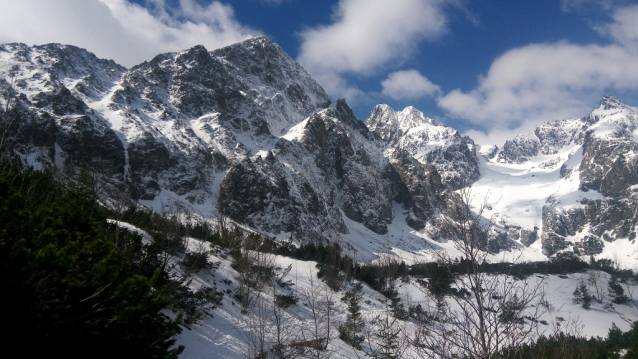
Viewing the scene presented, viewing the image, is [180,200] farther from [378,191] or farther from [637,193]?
[637,193]

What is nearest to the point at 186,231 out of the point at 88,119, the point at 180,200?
the point at 180,200

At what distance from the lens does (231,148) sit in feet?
422

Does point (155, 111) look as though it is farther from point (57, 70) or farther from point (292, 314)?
point (292, 314)

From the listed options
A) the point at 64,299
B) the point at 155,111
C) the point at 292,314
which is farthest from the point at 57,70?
the point at 64,299

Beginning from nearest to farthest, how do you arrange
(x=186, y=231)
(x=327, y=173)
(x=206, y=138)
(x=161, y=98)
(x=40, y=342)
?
1. (x=40, y=342)
2. (x=186, y=231)
3. (x=206, y=138)
4. (x=161, y=98)
5. (x=327, y=173)

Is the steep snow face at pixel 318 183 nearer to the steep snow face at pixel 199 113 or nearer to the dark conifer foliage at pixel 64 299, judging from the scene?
the steep snow face at pixel 199 113

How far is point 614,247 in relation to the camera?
177 metres

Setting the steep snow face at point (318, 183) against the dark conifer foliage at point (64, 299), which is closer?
the dark conifer foliage at point (64, 299)

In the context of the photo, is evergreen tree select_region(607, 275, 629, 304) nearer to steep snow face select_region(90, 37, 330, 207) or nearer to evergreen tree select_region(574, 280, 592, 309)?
evergreen tree select_region(574, 280, 592, 309)

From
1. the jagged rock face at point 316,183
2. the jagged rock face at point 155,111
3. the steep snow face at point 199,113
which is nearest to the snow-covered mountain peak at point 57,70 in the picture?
the jagged rock face at point 155,111

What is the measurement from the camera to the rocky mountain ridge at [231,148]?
95.4 meters

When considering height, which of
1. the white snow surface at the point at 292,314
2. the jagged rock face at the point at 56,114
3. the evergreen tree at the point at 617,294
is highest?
the jagged rock face at the point at 56,114

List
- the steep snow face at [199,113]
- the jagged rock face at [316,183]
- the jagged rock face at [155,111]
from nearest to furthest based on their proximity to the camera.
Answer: the jagged rock face at [155,111]
the steep snow face at [199,113]
the jagged rock face at [316,183]

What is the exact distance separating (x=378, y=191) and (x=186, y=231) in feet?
431
